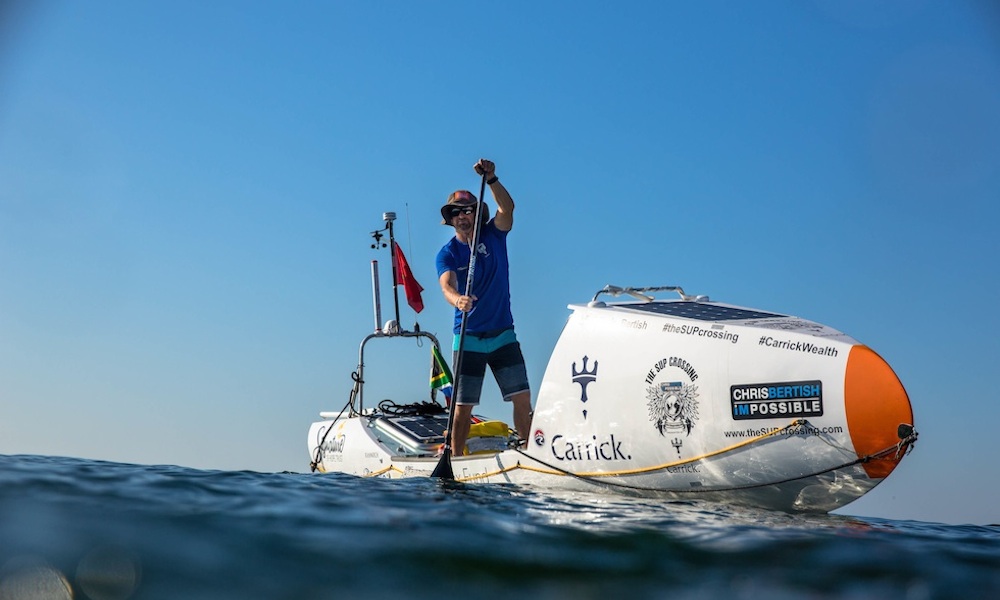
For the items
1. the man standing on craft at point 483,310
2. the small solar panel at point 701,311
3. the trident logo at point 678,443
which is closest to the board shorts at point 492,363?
the man standing on craft at point 483,310

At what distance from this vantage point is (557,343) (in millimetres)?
5891

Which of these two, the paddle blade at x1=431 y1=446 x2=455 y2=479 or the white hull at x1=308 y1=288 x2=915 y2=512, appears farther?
the paddle blade at x1=431 y1=446 x2=455 y2=479

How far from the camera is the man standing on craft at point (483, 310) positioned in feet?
22.2

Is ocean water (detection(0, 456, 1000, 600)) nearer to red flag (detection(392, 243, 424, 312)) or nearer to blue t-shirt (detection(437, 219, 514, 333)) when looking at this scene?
blue t-shirt (detection(437, 219, 514, 333))

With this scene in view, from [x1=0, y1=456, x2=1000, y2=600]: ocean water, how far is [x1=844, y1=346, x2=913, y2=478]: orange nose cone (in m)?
0.77

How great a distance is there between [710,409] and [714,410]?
0.09ft

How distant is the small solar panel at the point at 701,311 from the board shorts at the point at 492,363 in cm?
148

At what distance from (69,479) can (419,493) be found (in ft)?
5.71

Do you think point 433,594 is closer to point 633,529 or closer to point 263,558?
point 263,558

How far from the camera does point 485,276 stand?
6898 mm

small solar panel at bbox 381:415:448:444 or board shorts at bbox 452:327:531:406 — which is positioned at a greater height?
board shorts at bbox 452:327:531:406

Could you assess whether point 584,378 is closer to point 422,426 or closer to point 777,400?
point 777,400

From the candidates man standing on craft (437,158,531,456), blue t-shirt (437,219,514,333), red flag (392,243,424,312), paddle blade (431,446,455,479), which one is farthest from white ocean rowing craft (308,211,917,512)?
red flag (392,243,424,312)

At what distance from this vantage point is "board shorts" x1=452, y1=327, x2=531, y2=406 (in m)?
Result: 6.73
